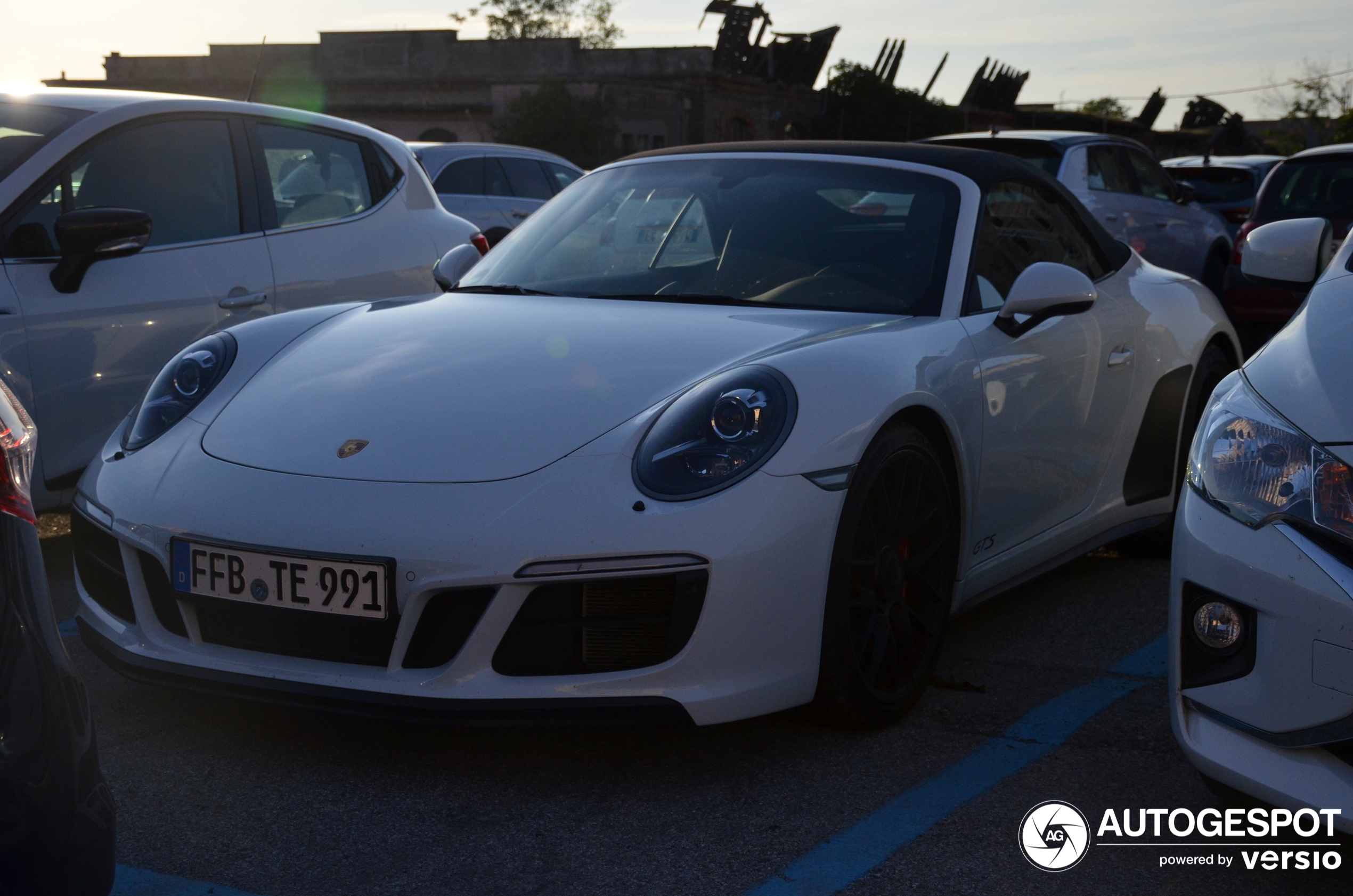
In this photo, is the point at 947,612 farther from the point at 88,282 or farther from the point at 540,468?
the point at 88,282

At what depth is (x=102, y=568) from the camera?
3188 mm

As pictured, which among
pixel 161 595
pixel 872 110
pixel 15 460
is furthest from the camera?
pixel 872 110

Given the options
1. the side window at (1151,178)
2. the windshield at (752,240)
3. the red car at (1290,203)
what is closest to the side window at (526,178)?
the side window at (1151,178)

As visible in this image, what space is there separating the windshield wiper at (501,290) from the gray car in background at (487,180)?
6.74 m

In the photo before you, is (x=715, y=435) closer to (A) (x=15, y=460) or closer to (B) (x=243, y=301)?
(A) (x=15, y=460)

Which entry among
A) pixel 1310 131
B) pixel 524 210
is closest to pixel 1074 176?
pixel 524 210

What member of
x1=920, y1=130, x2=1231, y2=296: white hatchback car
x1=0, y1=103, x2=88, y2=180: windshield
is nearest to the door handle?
x1=0, y1=103, x2=88, y2=180: windshield

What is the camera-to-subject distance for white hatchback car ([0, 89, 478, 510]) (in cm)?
448

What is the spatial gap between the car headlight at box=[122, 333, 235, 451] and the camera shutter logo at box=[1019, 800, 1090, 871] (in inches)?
81.2

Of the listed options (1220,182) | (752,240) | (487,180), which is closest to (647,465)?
(752,240)

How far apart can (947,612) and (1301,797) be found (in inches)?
50.7

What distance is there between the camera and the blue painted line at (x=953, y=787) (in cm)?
256

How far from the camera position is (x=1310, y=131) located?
34.0 meters

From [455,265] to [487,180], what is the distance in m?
7.28
